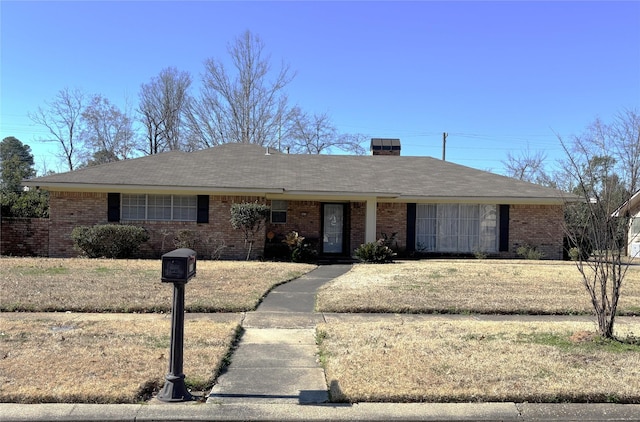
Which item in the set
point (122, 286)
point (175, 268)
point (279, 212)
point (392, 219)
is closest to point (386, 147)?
point (392, 219)

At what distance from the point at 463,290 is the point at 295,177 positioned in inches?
381

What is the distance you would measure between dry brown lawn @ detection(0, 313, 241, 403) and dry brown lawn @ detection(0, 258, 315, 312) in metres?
0.53

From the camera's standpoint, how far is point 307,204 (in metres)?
18.4

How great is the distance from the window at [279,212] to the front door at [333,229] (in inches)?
61.6

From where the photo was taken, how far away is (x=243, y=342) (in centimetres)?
635

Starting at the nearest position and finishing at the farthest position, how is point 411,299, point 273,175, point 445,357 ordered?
1. point 445,357
2. point 411,299
3. point 273,175

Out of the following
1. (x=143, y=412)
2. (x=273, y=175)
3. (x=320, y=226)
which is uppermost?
(x=273, y=175)

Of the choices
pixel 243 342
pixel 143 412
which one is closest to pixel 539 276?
pixel 243 342

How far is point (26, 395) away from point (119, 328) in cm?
240

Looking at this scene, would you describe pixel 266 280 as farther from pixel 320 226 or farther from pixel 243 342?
pixel 320 226

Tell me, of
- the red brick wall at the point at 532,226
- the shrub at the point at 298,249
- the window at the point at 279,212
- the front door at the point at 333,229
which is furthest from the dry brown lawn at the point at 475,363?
the red brick wall at the point at 532,226

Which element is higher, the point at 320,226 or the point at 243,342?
the point at 320,226

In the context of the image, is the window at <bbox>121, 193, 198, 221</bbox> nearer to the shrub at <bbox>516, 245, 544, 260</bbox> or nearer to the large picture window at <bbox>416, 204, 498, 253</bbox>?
the large picture window at <bbox>416, 204, 498, 253</bbox>

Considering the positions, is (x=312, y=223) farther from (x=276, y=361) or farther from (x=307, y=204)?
(x=276, y=361)
